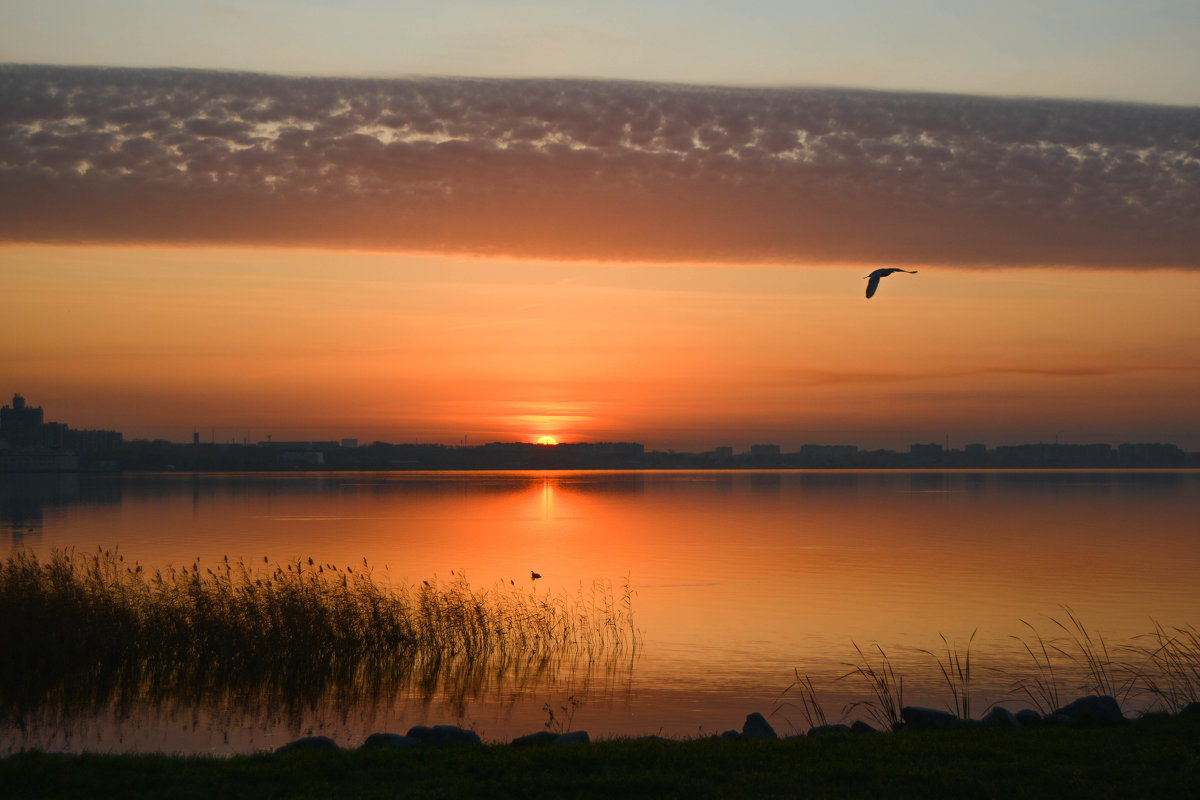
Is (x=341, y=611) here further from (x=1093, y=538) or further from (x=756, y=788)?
(x=1093, y=538)

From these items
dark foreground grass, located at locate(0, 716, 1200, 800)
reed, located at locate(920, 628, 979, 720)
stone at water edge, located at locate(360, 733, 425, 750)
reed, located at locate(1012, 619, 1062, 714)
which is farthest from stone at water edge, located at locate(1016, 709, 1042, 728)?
stone at water edge, located at locate(360, 733, 425, 750)

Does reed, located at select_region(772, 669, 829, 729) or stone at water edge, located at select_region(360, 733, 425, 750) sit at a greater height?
stone at water edge, located at select_region(360, 733, 425, 750)

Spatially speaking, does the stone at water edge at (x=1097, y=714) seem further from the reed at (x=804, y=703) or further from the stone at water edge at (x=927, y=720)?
the reed at (x=804, y=703)

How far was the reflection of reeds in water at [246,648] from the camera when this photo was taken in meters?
21.6

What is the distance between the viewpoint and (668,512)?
95.1m

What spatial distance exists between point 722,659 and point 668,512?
2679 inches

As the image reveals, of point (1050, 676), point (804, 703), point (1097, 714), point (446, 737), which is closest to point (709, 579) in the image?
point (1050, 676)

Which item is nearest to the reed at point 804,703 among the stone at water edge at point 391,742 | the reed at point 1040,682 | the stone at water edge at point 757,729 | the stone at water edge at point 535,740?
the stone at water edge at point 757,729

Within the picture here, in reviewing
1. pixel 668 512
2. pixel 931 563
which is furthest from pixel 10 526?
pixel 931 563

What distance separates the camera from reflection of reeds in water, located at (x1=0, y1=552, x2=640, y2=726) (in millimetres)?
21594

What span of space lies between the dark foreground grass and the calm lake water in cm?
621

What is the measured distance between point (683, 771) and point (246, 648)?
14.5m

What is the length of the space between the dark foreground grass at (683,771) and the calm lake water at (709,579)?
20.4 feet

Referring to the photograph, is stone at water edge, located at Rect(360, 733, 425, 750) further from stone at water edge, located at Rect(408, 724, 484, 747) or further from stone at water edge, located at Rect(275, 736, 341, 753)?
stone at water edge, located at Rect(275, 736, 341, 753)
